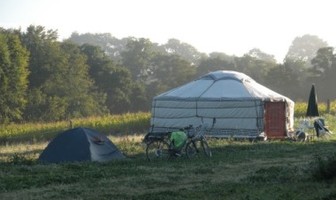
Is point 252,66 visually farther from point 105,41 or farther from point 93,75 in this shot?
point 105,41

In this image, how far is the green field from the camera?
26.1 ft

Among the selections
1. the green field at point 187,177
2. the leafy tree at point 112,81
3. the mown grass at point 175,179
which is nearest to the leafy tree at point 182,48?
the leafy tree at point 112,81

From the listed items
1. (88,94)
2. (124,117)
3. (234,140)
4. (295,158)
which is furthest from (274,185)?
(88,94)

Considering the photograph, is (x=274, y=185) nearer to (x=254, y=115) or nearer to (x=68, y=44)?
(x=254, y=115)

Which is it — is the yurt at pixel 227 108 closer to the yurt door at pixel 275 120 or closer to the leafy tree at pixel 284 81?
the yurt door at pixel 275 120

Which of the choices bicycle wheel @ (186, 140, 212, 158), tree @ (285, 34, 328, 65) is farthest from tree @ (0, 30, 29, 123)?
tree @ (285, 34, 328, 65)

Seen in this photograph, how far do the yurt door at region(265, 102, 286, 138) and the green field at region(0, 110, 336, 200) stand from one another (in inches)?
179

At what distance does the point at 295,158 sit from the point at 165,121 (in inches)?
340

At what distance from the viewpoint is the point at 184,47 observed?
104312 millimetres

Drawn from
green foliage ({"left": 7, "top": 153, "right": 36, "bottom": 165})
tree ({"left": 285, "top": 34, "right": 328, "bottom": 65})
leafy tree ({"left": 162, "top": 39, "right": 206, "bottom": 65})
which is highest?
tree ({"left": 285, "top": 34, "right": 328, "bottom": 65})

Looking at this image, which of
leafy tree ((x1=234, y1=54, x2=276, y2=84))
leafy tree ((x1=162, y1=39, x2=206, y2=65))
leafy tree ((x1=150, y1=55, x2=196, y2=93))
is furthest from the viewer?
leafy tree ((x1=162, y1=39, x2=206, y2=65))

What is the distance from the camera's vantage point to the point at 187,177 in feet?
32.6

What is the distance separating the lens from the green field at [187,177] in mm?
7957

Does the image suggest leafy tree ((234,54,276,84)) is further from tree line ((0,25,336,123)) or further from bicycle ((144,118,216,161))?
bicycle ((144,118,216,161))
